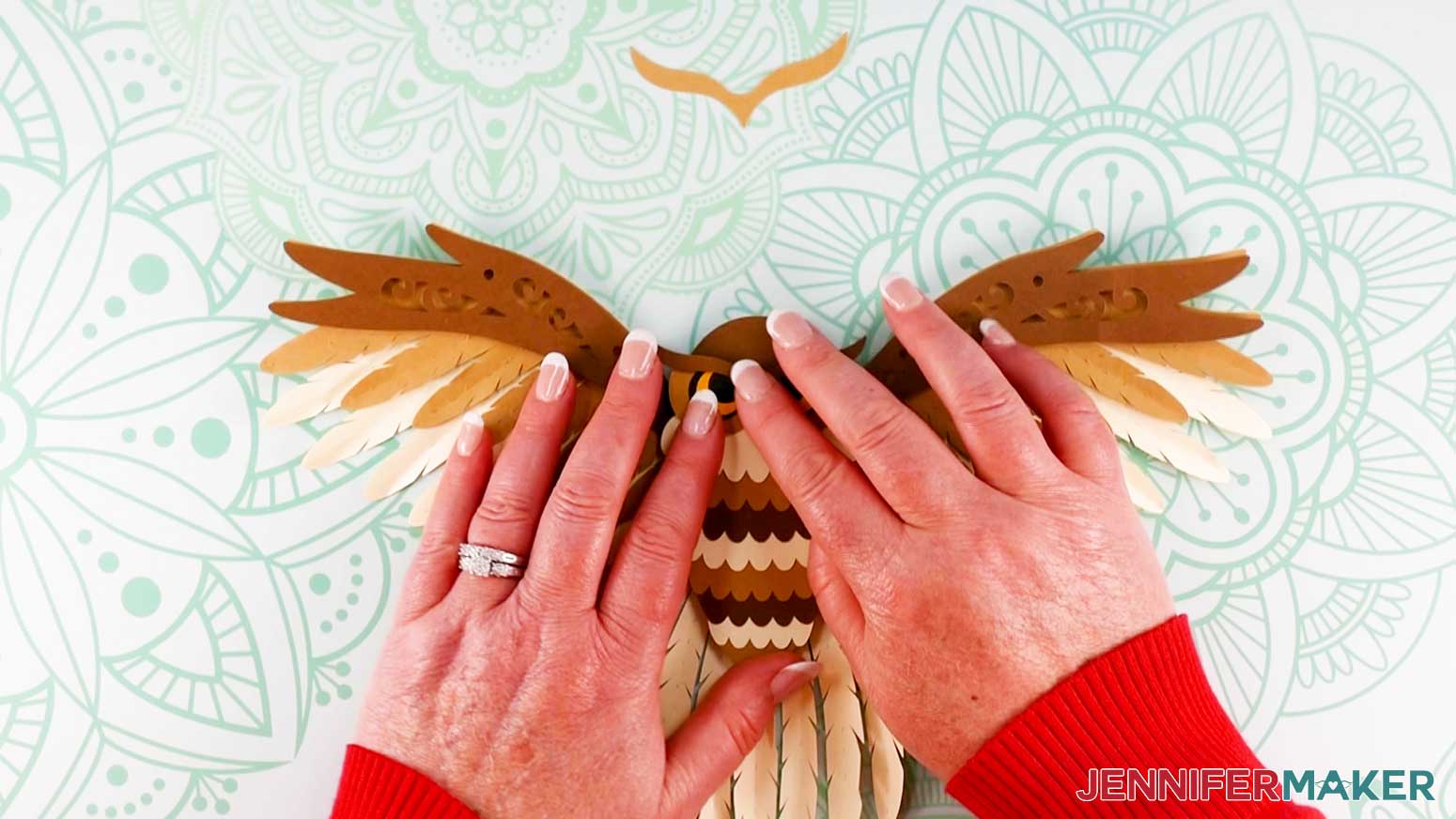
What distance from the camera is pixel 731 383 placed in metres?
0.83

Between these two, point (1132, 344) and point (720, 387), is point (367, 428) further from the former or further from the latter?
point (1132, 344)

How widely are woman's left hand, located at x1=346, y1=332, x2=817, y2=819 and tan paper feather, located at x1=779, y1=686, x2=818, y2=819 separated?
62 mm

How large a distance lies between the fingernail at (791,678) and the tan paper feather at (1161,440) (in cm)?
35

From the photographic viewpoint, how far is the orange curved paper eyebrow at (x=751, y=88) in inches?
33.3

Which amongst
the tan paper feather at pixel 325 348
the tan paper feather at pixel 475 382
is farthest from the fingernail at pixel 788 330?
the tan paper feather at pixel 325 348

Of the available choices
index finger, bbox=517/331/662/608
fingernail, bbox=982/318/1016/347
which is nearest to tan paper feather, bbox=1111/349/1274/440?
fingernail, bbox=982/318/1016/347

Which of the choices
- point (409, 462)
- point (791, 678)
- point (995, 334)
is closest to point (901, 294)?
point (995, 334)

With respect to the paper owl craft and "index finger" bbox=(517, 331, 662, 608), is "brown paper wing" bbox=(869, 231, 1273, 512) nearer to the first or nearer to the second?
the paper owl craft

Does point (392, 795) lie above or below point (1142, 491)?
below

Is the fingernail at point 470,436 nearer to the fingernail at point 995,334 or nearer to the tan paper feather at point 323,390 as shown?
the tan paper feather at point 323,390

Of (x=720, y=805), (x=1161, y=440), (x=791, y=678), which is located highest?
(x=1161, y=440)

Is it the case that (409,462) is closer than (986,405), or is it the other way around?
(986,405)

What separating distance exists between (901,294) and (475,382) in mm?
376

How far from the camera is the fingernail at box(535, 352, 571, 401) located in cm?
80
